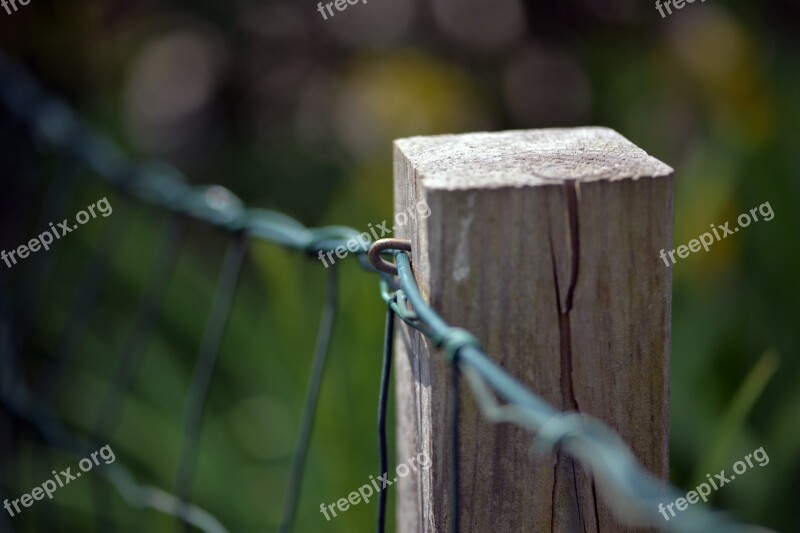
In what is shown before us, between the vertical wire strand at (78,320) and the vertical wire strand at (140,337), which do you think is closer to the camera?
the vertical wire strand at (140,337)

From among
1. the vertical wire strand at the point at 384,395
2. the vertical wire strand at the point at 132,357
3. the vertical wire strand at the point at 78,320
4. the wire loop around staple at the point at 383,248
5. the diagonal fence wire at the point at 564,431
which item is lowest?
the diagonal fence wire at the point at 564,431

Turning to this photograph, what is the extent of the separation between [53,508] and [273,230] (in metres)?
1.26

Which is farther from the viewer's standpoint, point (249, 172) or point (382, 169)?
point (249, 172)

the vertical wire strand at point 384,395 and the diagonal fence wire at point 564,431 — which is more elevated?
the vertical wire strand at point 384,395

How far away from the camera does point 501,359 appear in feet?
2.06

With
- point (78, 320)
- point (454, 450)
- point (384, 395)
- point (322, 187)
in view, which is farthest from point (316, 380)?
point (322, 187)

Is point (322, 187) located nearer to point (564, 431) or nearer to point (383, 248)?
point (383, 248)

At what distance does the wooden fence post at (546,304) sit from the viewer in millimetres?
612

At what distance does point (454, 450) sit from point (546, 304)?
12 centimetres

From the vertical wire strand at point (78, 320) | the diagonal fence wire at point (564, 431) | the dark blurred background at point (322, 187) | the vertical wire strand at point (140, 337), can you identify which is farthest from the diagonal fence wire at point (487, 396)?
the vertical wire strand at point (78, 320)

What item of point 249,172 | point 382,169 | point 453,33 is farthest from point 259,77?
point 382,169

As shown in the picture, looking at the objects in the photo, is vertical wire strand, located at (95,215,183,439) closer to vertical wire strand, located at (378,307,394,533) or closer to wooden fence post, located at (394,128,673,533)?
vertical wire strand, located at (378,307,394,533)

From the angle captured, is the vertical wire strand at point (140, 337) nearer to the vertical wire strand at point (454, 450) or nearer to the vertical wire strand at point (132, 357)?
the vertical wire strand at point (132, 357)

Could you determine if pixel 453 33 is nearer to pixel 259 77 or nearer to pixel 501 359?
pixel 259 77
